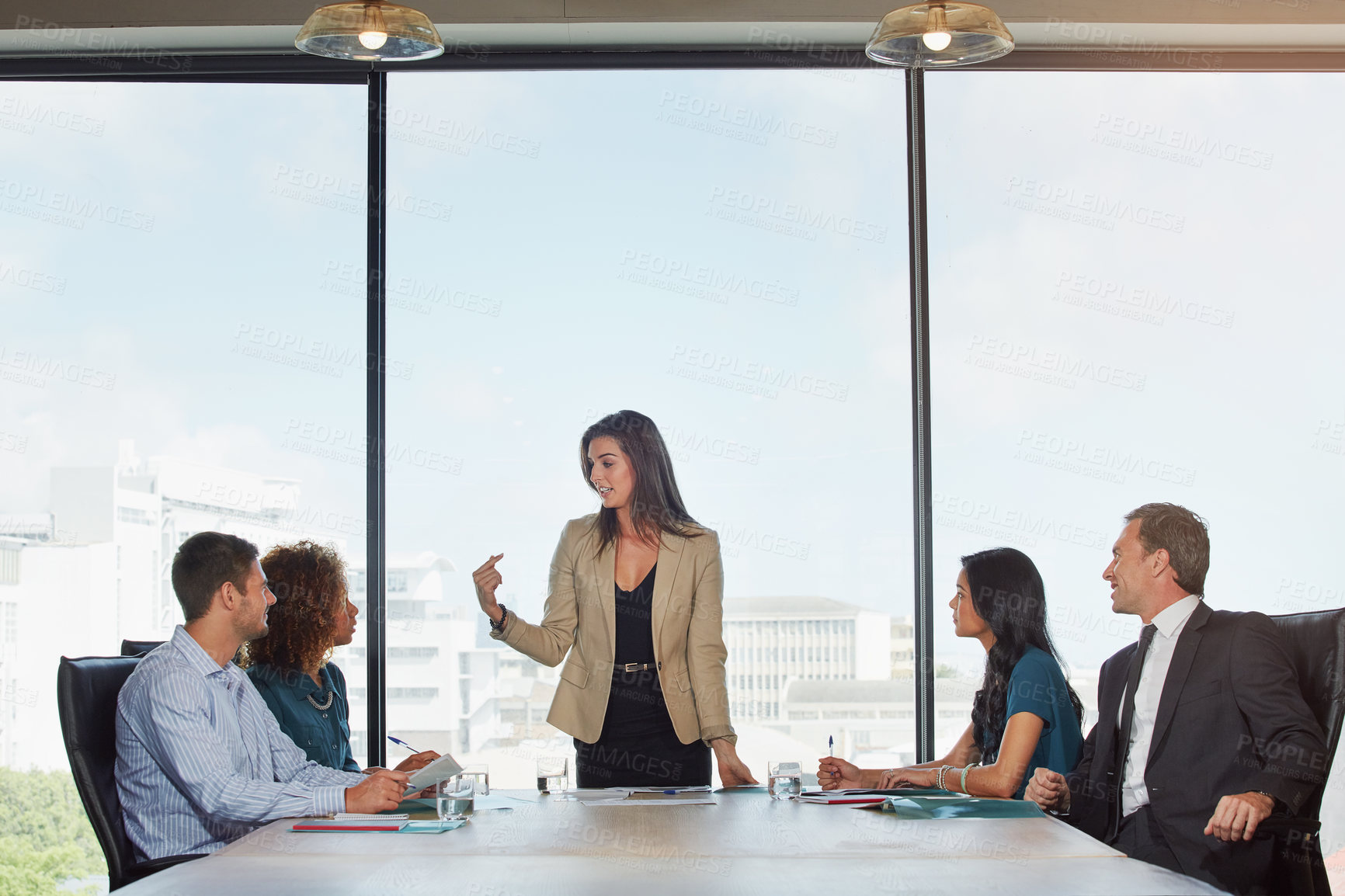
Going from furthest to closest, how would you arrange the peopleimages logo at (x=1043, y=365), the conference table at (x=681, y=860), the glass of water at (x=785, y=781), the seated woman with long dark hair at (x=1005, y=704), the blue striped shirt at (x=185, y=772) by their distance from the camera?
the peopleimages logo at (x=1043, y=365) < the seated woman with long dark hair at (x=1005, y=704) < the glass of water at (x=785, y=781) < the blue striped shirt at (x=185, y=772) < the conference table at (x=681, y=860)

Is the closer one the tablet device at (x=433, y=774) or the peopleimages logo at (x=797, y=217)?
the tablet device at (x=433, y=774)

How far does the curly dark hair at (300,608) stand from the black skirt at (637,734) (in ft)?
2.61

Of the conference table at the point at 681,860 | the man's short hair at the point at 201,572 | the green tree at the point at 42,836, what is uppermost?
the man's short hair at the point at 201,572

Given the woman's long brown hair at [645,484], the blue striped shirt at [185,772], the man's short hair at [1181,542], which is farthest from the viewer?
the woman's long brown hair at [645,484]

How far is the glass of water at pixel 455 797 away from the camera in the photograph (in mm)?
2420

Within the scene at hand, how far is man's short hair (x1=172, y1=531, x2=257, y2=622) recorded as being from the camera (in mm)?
2721

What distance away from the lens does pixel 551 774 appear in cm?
282

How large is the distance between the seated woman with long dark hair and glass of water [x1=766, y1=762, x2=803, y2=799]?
7.6 inches

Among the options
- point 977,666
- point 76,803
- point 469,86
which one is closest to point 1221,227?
point 977,666

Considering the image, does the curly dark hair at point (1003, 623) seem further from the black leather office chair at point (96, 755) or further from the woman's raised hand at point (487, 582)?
the black leather office chair at point (96, 755)

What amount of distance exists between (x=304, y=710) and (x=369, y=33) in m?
1.72

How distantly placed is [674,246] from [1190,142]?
1.93 m

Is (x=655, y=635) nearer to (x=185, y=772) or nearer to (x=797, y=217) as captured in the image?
(x=185, y=772)

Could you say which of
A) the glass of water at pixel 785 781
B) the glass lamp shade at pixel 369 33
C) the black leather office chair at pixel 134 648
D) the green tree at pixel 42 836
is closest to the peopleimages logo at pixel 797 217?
the glass lamp shade at pixel 369 33
